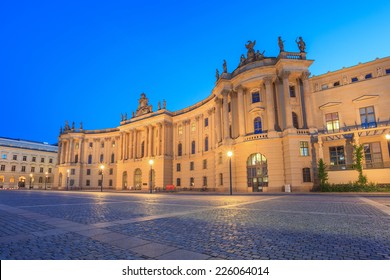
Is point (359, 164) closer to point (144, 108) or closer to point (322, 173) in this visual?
point (322, 173)

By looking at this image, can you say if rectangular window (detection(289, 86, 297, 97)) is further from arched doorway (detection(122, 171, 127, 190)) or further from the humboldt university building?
arched doorway (detection(122, 171, 127, 190))

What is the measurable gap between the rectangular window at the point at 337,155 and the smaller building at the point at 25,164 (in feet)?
274

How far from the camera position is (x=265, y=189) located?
1271 inches

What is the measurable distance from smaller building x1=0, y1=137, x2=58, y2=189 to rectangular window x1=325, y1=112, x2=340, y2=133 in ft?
→ 274

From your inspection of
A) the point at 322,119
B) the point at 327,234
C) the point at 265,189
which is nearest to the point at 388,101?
the point at 322,119

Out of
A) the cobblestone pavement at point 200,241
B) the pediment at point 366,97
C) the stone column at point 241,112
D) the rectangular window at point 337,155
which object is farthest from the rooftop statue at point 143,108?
the cobblestone pavement at point 200,241

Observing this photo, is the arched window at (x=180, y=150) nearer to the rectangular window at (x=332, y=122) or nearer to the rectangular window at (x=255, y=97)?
the rectangular window at (x=255, y=97)

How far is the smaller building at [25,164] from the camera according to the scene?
80.2 m

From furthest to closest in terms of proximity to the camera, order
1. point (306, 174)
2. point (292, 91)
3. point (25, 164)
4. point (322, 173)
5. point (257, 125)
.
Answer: point (25, 164) → point (257, 125) → point (292, 91) → point (306, 174) → point (322, 173)

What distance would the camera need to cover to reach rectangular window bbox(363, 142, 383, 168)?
28.9 meters

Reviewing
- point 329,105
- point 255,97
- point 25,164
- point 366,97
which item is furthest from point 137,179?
point 25,164

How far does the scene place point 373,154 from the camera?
2970cm

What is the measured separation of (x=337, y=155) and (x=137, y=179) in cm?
4482
